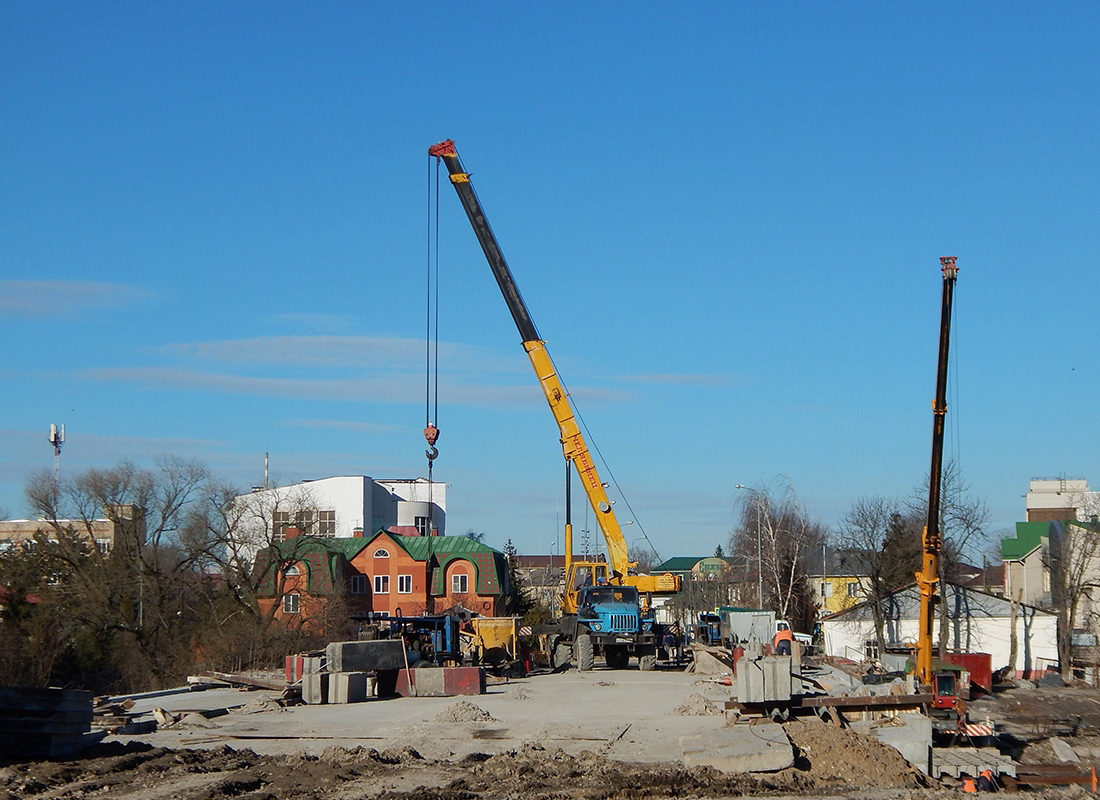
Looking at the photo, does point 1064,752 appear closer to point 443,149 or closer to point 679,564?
point 443,149

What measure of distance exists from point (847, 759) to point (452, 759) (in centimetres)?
638

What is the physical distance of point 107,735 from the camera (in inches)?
818

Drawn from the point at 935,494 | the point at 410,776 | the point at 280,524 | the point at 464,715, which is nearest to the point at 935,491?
the point at 935,494

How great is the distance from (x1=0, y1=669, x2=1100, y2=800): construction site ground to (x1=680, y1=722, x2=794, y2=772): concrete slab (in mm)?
194

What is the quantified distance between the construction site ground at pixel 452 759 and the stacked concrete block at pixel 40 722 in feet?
1.11

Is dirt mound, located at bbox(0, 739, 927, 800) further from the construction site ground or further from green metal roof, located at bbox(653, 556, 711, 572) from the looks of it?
green metal roof, located at bbox(653, 556, 711, 572)

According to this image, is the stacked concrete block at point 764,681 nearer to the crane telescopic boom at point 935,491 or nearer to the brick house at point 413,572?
the crane telescopic boom at point 935,491

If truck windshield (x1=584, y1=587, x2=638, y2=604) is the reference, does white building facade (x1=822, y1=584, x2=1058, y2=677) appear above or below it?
below

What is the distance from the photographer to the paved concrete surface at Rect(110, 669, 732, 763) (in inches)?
782

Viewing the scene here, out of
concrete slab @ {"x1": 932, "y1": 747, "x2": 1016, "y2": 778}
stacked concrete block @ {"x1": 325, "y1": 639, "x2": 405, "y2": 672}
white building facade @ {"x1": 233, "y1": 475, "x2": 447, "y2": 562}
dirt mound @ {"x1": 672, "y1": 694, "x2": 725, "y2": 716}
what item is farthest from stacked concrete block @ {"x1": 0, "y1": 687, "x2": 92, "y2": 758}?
white building facade @ {"x1": 233, "y1": 475, "x2": 447, "y2": 562}

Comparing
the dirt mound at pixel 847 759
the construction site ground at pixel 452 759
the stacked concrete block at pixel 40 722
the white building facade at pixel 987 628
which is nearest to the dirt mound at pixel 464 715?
the construction site ground at pixel 452 759

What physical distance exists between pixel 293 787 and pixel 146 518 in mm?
40559

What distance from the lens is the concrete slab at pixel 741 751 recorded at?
666 inches

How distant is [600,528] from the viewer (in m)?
39.7
